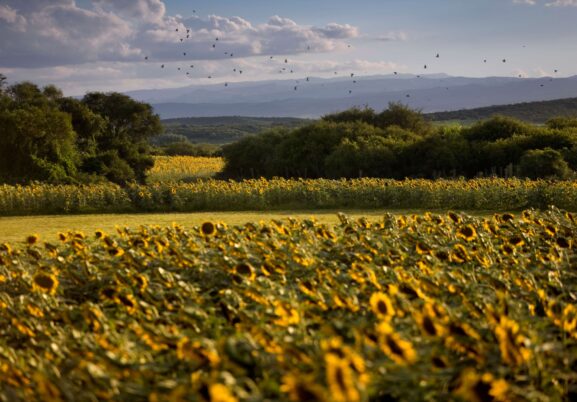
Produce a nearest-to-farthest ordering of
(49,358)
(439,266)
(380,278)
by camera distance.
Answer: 1. (49,358)
2. (380,278)
3. (439,266)

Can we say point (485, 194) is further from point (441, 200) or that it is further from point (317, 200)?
point (317, 200)

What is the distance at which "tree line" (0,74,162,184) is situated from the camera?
101ft

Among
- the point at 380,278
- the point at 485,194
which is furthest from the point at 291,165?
the point at 380,278

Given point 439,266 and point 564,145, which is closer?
point 439,266

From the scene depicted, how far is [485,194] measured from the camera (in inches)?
723

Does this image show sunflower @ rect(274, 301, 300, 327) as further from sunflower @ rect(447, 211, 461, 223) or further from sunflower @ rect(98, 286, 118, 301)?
sunflower @ rect(447, 211, 461, 223)

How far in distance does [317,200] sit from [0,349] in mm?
16510

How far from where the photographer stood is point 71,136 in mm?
32344

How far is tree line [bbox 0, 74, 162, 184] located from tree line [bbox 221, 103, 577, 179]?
670 centimetres

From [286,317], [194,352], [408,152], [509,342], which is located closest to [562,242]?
[509,342]

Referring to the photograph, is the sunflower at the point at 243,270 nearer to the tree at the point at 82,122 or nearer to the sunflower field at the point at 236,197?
the sunflower field at the point at 236,197

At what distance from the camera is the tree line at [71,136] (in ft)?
101

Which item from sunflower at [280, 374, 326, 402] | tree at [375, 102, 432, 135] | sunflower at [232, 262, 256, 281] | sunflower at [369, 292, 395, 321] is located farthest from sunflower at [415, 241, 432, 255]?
tree at [375, 102, 432, 135]

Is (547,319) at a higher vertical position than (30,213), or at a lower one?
higher
